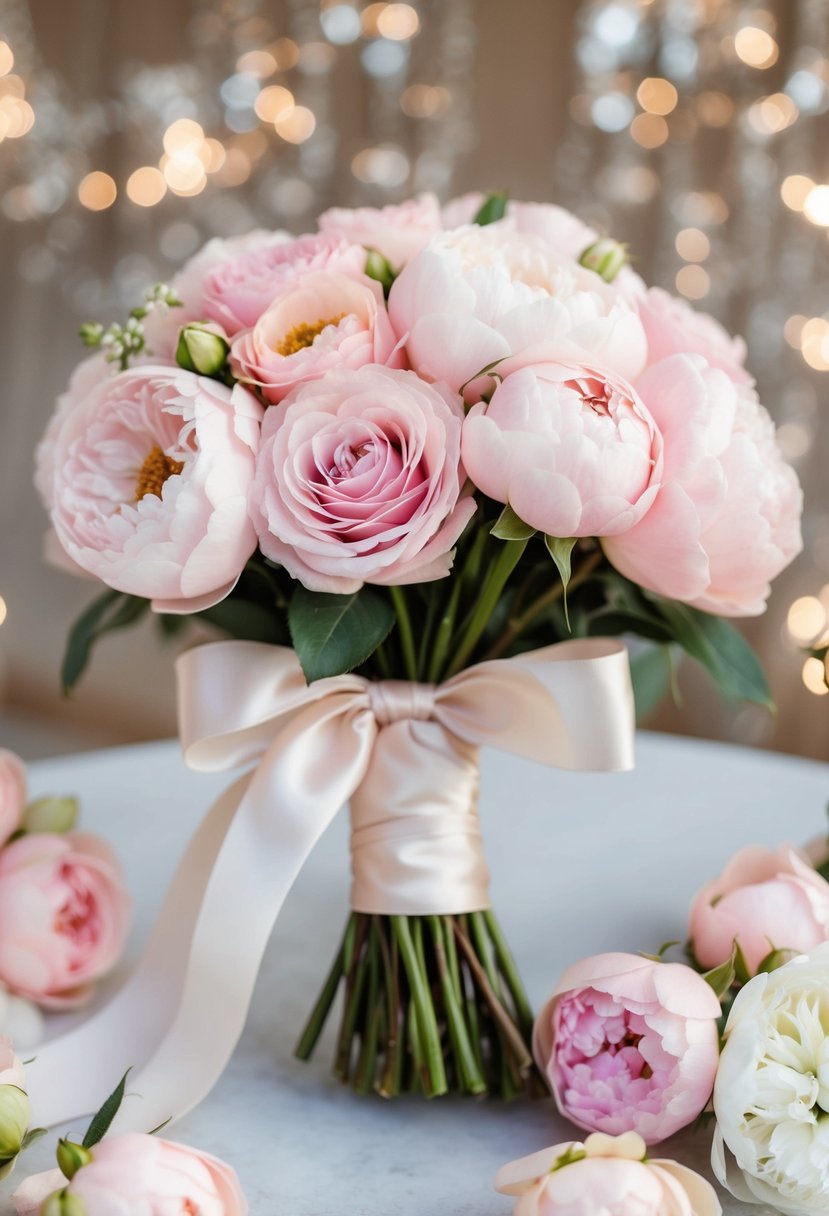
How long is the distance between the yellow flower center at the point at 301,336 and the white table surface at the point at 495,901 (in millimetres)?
471

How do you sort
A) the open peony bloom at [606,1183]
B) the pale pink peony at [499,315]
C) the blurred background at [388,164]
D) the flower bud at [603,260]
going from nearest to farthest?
1. the open peony bloom at [606,1183]
2. the pale pink peony at [499,315]
3. the flower bud at [603,260]
4. the blurred background at [388,164]

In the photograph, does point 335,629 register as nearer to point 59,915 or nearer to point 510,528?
point 510,528

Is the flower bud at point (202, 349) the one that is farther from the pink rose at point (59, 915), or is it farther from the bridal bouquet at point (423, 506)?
the pink rose at point (59, 915)

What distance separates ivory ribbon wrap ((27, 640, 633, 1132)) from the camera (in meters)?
0.72

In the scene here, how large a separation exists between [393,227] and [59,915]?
1.72 feet

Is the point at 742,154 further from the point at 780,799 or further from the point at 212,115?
the point at 780,799

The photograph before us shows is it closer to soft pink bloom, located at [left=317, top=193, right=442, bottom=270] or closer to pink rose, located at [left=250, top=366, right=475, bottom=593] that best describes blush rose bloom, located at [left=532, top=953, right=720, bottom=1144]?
pink rose, located at [left=250, top=366, right=475, bottom=593]

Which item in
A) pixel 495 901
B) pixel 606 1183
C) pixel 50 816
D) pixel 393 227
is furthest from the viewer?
pixel 495 901

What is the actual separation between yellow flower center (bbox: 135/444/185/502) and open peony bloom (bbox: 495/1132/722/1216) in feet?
1.36

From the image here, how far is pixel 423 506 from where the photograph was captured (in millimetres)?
616

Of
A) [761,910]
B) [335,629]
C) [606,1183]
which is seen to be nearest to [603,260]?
[335,629]

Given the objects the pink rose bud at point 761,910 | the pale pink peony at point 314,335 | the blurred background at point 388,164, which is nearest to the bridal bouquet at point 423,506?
the pale pink peony at point 314,335

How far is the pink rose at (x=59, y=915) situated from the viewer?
2.61 ft

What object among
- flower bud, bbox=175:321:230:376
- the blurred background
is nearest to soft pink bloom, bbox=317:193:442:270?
flower bud, bbox=175:321:230:376
